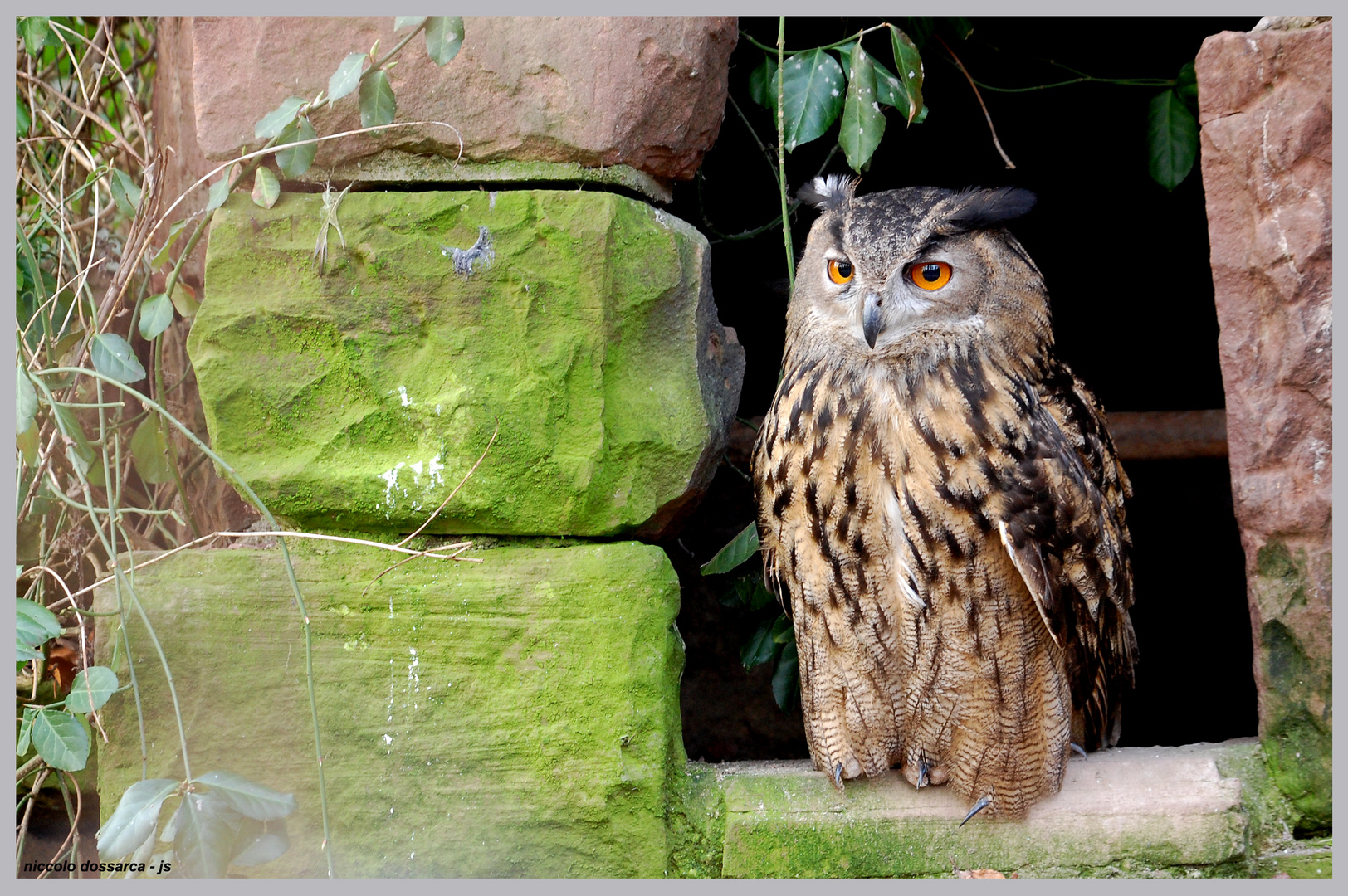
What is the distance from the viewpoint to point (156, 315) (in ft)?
6.07

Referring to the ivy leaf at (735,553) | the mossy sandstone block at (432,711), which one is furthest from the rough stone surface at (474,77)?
the ivy leaf at (735,553)

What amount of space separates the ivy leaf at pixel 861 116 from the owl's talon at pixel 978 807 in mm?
1215

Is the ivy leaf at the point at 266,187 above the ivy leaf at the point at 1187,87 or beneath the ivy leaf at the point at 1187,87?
beneath

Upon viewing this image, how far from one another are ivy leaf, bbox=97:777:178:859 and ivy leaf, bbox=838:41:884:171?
159cm

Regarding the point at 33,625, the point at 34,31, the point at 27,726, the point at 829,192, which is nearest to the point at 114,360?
the point at 33,625

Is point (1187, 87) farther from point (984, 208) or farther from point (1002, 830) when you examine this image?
point (1002, 830)

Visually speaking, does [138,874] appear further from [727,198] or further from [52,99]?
[727,198]

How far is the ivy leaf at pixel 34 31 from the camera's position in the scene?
2000mm

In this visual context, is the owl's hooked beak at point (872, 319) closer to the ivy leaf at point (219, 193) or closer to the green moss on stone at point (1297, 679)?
the green moss on stone at point (1297, 679)

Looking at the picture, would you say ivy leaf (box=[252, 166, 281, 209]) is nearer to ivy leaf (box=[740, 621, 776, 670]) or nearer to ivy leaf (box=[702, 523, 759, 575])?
ivy leaf (box=[702, 523, 759, 575])

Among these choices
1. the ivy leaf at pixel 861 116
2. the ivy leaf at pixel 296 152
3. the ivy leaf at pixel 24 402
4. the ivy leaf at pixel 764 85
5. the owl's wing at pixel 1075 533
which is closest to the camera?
the ivy leaf at pixel 24 402

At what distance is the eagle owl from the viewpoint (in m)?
1.86

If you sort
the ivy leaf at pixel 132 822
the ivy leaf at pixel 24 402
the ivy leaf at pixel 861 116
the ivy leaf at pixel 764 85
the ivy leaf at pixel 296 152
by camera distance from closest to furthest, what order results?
the ivy leaf at pixel 132 822, the ivy leaf at pixel 24 402, the ivy leaf at pixel 296 152, the ivy leaf at pixel 861 116, the ivy leaf at pixel 764 85

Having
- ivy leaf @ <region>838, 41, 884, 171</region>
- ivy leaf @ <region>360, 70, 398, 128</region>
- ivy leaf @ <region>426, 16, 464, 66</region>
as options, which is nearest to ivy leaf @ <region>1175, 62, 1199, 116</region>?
ivy leaf @ <region>838, 41, 884, 171</region>
